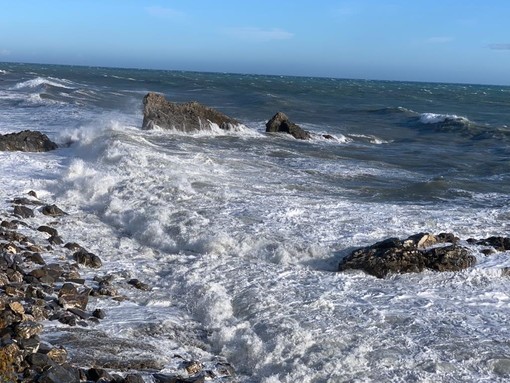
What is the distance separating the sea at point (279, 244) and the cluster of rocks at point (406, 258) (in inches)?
5.2

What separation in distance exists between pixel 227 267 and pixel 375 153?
13.4 m

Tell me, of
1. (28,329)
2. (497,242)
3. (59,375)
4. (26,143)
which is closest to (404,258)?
(497,242)

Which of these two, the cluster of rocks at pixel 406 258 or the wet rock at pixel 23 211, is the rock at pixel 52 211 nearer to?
the wet rock at pixel 23 211

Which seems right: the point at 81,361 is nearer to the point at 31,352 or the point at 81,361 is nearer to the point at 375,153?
the point at 31,352

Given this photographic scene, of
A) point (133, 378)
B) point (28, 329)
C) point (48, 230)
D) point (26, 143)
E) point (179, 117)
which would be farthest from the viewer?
point (179, 117)

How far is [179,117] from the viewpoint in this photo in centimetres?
2228

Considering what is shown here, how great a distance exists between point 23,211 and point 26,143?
6.21 metres

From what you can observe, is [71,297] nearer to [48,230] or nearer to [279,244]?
[48,230]

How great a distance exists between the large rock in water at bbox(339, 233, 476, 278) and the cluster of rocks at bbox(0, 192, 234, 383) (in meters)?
2.69

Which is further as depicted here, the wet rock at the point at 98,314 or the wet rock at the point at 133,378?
the wet rock at the point at 98,314

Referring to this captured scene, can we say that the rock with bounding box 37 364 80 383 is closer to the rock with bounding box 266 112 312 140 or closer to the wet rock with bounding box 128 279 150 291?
the wet rock with bounding box 128 279 150 291

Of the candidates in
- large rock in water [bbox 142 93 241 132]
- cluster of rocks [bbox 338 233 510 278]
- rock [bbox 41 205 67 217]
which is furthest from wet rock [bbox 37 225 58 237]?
large rock in water [bbox 142 93 241 132]

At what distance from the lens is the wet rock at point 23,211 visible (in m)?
10.9

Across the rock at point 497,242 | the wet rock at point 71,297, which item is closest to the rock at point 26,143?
the wet rock at point 71,297
